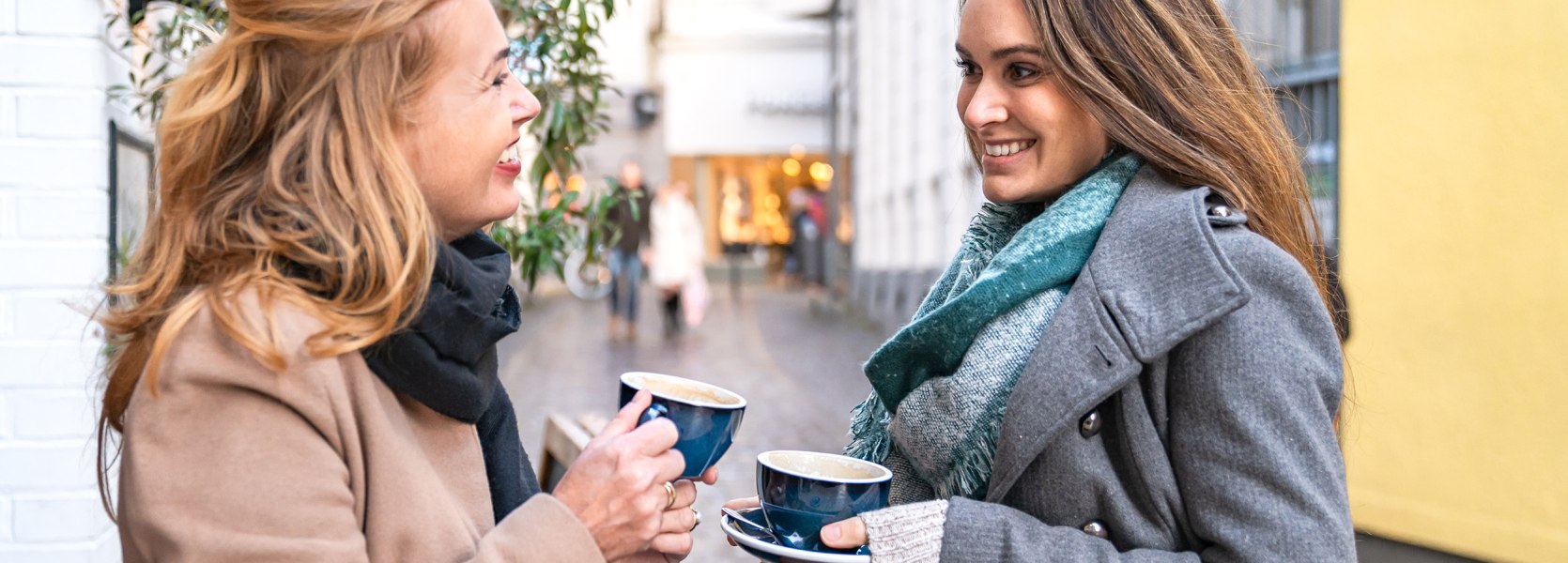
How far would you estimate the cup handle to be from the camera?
1564 mm

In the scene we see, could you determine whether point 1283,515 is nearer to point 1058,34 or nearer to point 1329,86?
point 1058,34

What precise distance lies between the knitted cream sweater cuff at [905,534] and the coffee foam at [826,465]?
0.08 meters

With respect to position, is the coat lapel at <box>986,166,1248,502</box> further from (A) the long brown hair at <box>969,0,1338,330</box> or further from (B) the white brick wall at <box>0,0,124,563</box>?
(B) the white brick wall at <box>0,0,124,563</box>

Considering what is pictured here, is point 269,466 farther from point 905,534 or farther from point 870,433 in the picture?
point 870,433

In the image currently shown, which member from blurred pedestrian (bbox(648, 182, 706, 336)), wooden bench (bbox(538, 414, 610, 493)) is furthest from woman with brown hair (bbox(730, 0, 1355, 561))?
blurred pedestrian (bbox(648, 182, 706, 336))

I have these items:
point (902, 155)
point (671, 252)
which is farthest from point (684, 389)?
point (902, 155)

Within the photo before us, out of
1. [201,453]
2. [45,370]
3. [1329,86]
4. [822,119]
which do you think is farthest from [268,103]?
[822,119]

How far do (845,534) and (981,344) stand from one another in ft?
1.03

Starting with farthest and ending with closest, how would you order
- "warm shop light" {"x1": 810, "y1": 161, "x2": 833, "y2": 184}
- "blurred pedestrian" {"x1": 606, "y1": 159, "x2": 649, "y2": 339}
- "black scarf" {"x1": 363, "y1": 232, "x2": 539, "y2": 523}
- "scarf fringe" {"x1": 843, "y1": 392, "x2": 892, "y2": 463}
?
"warm shop light" {"x1": 810, "y1": 161, "x2": 833, "y2": 184}
"blurred pedestrian" {"x1": 606, "y1": 159, "x2": 649, "y2": 339}
"scarf fringe" {"x1": 843, "y1": 392, "x2": 892, "y2": 463}
"black scarf" {"x1": 363, "y1": 232, "x2": 539, "y2": 523}

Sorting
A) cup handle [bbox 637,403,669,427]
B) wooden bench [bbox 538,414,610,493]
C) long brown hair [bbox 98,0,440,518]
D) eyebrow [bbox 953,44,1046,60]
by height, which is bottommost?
wooden bench [bbox 538,414,610,493]

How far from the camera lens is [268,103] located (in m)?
1.46

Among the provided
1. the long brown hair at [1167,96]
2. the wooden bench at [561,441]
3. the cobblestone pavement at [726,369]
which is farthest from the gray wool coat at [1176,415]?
the cobblestone pavement at [726,369]

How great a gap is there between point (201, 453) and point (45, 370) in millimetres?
1750

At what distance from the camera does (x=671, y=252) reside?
13.7 metres
